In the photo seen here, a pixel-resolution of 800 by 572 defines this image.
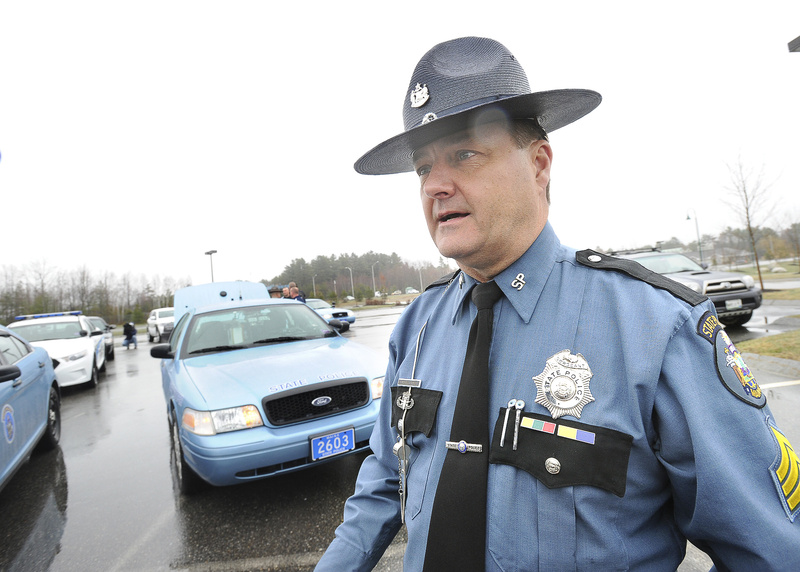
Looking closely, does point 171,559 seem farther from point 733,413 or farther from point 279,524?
point 733,413

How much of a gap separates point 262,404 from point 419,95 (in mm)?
2587

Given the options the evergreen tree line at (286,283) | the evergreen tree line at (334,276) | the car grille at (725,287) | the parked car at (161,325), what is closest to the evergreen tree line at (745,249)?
the evergreen tree line at (286,283)

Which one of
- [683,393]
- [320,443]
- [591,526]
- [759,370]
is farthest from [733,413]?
[759,370]

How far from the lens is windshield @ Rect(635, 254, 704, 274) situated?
9.36m

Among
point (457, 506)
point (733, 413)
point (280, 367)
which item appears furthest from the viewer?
point (280, 367)

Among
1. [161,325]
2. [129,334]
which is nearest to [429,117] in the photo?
[129,334]

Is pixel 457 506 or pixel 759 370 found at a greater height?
pixel 457 506

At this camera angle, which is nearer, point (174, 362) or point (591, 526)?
point (591, 526)

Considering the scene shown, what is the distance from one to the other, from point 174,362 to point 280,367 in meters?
1.35

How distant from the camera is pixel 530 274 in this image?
1.25 meters

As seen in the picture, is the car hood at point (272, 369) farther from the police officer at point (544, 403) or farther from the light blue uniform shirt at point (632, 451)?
the light blue uniform shirt at point (632, 451)

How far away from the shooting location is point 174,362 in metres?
4.36

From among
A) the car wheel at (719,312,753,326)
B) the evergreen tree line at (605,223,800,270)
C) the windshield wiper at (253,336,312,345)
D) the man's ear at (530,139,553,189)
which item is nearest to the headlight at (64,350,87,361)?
the windshield wiper at (253,336,312,345)

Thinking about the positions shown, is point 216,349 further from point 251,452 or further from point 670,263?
point 670,263
